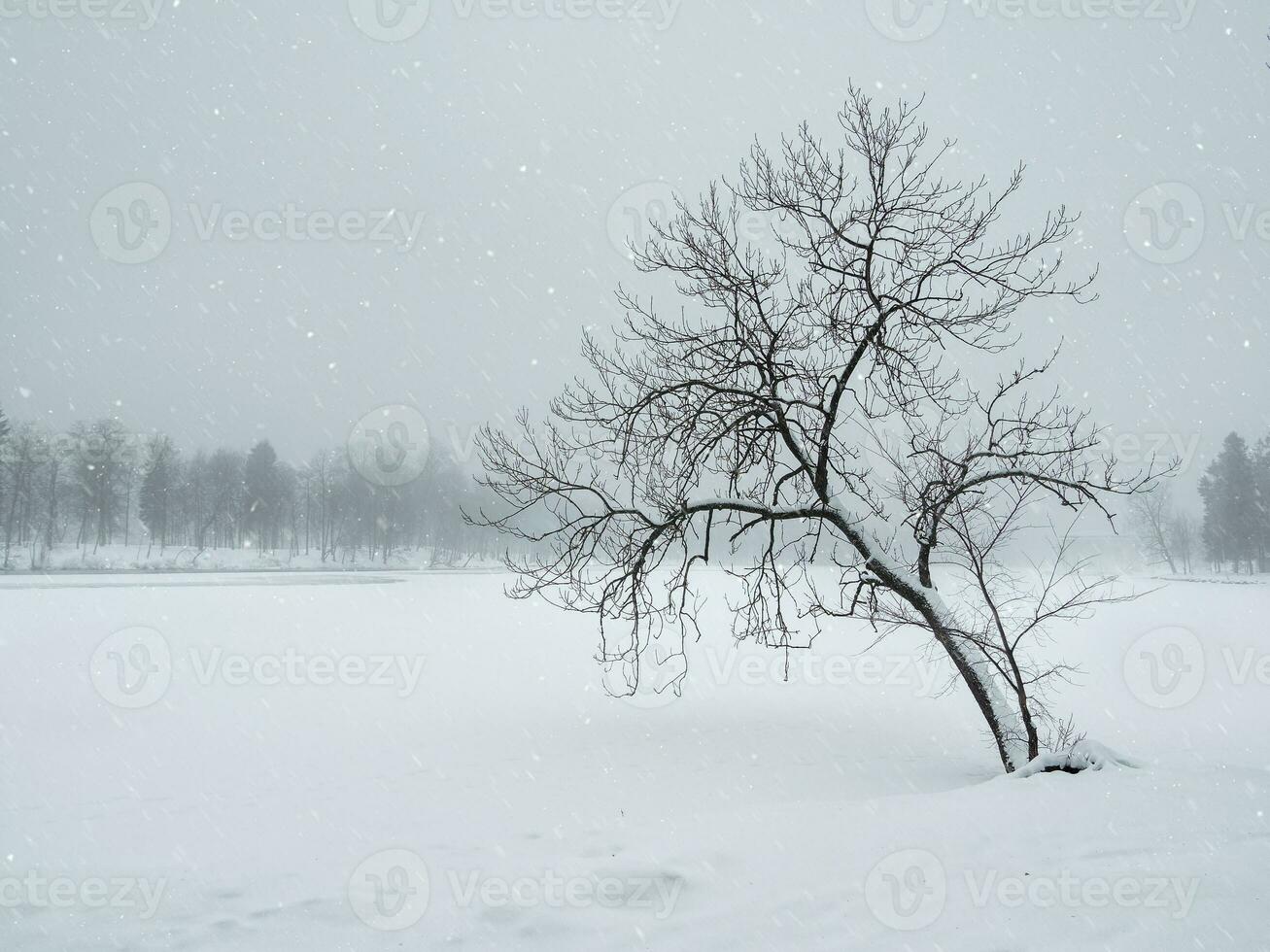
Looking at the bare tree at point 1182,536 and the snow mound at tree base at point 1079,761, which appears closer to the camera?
the snow mound at tree base at point 1079,761

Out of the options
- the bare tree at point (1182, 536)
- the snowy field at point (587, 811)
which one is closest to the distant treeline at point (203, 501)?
the snowy field at point (587, 811)

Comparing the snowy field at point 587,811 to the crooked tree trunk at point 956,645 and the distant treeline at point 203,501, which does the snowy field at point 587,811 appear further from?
the distant treeline at point 203,501

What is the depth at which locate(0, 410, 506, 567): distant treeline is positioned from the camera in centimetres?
5953

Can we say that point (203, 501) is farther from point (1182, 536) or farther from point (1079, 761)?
point (1182, 536)

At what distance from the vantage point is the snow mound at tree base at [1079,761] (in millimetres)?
6551

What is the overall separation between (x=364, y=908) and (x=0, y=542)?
245 ft

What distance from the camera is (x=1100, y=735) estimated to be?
11.0 m

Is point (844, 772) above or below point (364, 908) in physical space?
below

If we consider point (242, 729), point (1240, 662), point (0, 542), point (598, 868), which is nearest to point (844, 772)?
point (598, 868)

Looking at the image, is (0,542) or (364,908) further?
(0,542)

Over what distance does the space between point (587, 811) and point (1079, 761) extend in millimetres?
4604

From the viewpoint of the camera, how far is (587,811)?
7148 millimetres

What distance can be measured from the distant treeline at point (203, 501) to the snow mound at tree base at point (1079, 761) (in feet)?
177

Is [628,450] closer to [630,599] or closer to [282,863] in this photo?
[630,599]
